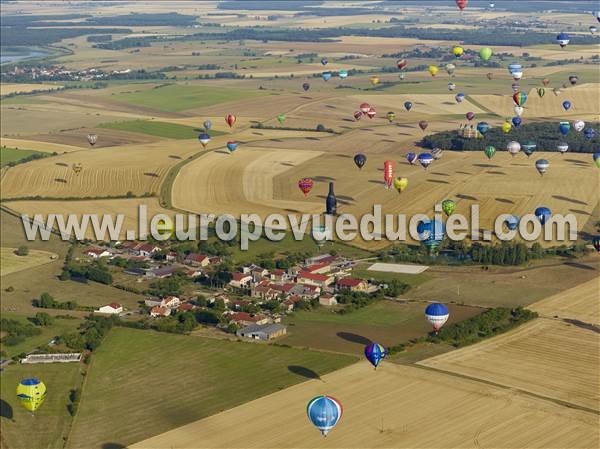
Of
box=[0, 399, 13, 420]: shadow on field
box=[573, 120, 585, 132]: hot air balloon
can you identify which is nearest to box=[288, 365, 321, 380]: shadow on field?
box=[0, 399, 13, 420]: shadow on field

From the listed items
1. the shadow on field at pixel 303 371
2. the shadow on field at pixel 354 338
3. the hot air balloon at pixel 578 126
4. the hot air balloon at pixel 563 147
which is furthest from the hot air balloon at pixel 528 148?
the shadow on field at pixel 303 371

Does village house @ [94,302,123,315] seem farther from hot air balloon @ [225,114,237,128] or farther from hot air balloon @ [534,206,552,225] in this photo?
Result: hot air balloon @ [225,114,237,128]

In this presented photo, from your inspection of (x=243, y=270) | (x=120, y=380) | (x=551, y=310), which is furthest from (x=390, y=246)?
(x=120, y=380)

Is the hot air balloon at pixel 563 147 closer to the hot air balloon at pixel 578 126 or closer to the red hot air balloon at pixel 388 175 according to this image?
the hot air balloon at pixel 578 126

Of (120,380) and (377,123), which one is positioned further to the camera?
(377,123)

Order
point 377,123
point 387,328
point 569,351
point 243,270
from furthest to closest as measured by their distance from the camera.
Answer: point 377,123, point 243,270, point 387,328, point 569,351

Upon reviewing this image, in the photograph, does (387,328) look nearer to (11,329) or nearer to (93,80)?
(11,329)

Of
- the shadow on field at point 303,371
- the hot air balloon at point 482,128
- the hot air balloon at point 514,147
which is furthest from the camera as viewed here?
the hot air balloon at point 482,128

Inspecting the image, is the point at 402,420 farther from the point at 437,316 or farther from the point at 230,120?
the point at 230,120
